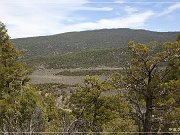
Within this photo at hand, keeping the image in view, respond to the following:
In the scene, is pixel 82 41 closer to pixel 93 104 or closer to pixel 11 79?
pixel 93 104

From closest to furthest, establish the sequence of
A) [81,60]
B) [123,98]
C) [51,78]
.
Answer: [123,98] → [51,78] → [81,60]

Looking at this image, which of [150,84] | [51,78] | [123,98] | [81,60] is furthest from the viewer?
[81,60]

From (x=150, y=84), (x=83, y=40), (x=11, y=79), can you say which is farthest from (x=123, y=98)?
(x=83, y=40)

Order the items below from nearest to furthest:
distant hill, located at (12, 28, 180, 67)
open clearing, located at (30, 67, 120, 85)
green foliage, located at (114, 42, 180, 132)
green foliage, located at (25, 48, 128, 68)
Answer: green foliage, located at (114, 42, 180, 132), open clearing, located at (30, 67, 120, 85), green foliage, located at (25, 48, 128, 68), distant hill, located at (12, 28, 180, 67)

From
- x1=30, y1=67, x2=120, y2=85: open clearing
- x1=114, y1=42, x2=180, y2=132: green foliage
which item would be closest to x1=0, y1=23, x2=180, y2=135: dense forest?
x1=114, y1=42, x2=180, y2=132: green foliage

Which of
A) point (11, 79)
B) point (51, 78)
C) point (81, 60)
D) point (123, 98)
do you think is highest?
point (11, 79)

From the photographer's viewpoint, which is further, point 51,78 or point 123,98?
point 51,78

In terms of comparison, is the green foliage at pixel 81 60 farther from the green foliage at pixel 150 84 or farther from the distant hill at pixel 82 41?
the green foliage at pixel 150 84

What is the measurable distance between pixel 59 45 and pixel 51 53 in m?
12.2

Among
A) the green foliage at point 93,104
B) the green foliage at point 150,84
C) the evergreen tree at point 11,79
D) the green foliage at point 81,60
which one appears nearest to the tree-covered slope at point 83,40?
the green foliage at point 81,60

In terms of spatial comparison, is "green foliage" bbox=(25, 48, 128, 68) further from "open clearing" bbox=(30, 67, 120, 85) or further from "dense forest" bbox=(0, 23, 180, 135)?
"dense forest" bbox=(0, 23, 180, 135)

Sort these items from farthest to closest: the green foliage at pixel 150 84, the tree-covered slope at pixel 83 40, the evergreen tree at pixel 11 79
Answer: the tree-covered slope at pixel 83 40, the evergreen tree at pixel 11 79, the green foliage at pixel 150 84

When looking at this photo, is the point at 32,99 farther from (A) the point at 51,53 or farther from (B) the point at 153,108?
(A) the point at 51,53

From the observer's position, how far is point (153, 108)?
14992 millimetres
